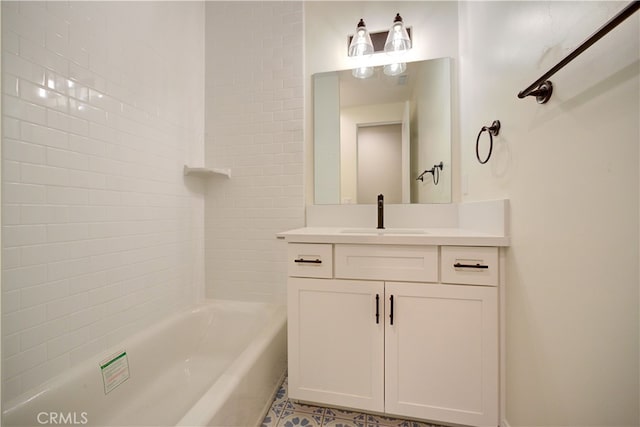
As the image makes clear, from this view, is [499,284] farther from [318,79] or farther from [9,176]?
A: [9,176]

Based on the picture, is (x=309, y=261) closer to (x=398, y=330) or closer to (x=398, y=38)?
(x=398, y=330)

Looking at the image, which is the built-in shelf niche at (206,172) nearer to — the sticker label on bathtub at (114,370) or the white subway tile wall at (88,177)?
the white subway tile wall at (88,177)

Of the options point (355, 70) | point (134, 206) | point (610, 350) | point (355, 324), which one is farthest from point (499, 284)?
point (134, 206)

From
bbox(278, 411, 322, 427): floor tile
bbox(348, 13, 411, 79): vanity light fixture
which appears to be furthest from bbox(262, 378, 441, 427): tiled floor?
bbox(348, 13, 411, 79): vanity light fixture

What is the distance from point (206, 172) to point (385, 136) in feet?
4.10

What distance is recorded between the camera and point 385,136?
1704mm

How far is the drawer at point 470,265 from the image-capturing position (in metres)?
1.06

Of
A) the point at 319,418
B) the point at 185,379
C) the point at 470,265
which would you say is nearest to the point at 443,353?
the point at 470,265

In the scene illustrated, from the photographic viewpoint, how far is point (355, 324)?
1166 mm

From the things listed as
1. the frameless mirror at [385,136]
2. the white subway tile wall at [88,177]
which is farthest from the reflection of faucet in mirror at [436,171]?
the white subway tile wall at [88,177]

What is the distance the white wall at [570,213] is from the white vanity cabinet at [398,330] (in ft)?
0.40

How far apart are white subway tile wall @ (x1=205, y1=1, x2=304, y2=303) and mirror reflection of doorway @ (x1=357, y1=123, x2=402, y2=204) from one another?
1.42ft

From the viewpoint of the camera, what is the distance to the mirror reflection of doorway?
170cm

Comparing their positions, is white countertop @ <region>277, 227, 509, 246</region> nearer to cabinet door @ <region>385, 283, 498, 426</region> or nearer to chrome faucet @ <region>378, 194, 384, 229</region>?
cabinet door @ <region>385, 283, 498, 426</region>
